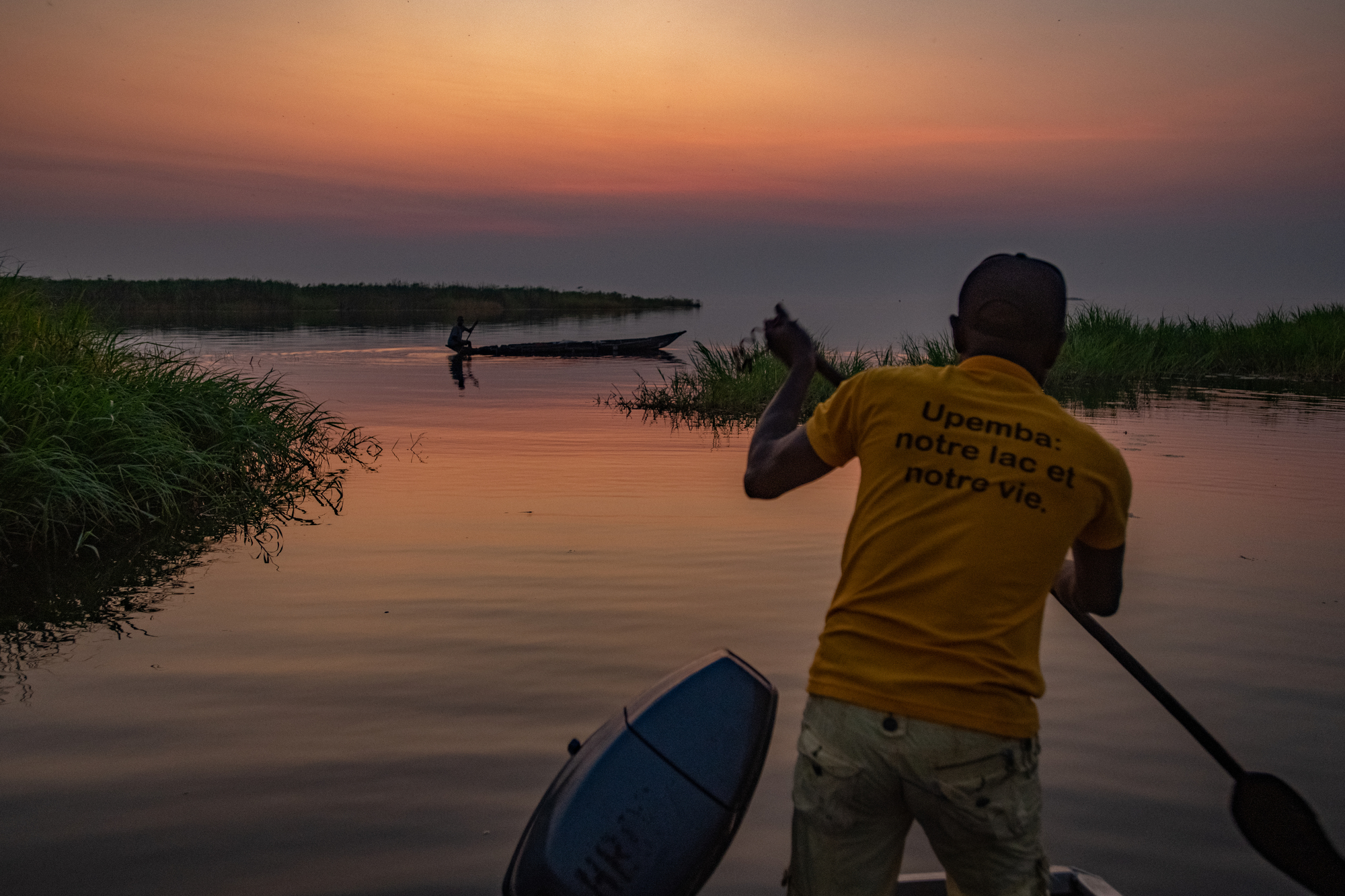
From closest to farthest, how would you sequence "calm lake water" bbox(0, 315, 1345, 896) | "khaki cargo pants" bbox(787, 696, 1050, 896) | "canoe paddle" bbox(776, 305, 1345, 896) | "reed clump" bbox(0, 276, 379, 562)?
1. "khaki cargo pants" bbox(787, 696, 1050, 896)
2. "canoe paddle" bbox(776, 305, 1345, 896)
3. "calm lake water" bbox(0, 315, 1345, 896)
4. "reed clump" bbox(0, 276, 379, 562)

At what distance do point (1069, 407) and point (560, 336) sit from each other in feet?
131

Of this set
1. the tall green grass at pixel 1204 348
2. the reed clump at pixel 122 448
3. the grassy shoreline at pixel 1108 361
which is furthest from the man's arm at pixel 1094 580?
the tall green grass at pixel 1204 348

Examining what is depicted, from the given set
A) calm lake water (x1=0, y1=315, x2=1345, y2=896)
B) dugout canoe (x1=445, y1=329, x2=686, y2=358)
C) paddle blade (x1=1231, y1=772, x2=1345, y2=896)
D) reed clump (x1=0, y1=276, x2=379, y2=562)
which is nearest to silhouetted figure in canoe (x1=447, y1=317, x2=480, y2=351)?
dugout canoe (x1=445, y1=329, x2=686, y2=358)

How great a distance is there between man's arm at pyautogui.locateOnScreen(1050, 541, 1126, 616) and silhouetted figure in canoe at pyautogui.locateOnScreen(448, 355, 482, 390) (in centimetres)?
2387

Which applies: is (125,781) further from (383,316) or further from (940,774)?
(383,316)

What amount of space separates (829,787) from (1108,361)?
79.9 ft

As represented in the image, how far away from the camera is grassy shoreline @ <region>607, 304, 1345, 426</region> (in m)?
18.3

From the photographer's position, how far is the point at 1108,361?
2436 cm

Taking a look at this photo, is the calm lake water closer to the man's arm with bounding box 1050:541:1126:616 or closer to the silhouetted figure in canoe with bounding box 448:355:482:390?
the man's arm with bounding box 1050:541:1126:616

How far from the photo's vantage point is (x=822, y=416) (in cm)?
228

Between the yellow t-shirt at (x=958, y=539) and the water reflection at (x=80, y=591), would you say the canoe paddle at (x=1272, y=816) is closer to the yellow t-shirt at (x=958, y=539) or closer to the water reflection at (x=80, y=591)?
the yellow t-shirt at (x=958, y=539)

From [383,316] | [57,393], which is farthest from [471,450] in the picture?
[383,316]

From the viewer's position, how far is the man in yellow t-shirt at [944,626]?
206cm

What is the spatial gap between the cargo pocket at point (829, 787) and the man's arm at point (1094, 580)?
649 mm
